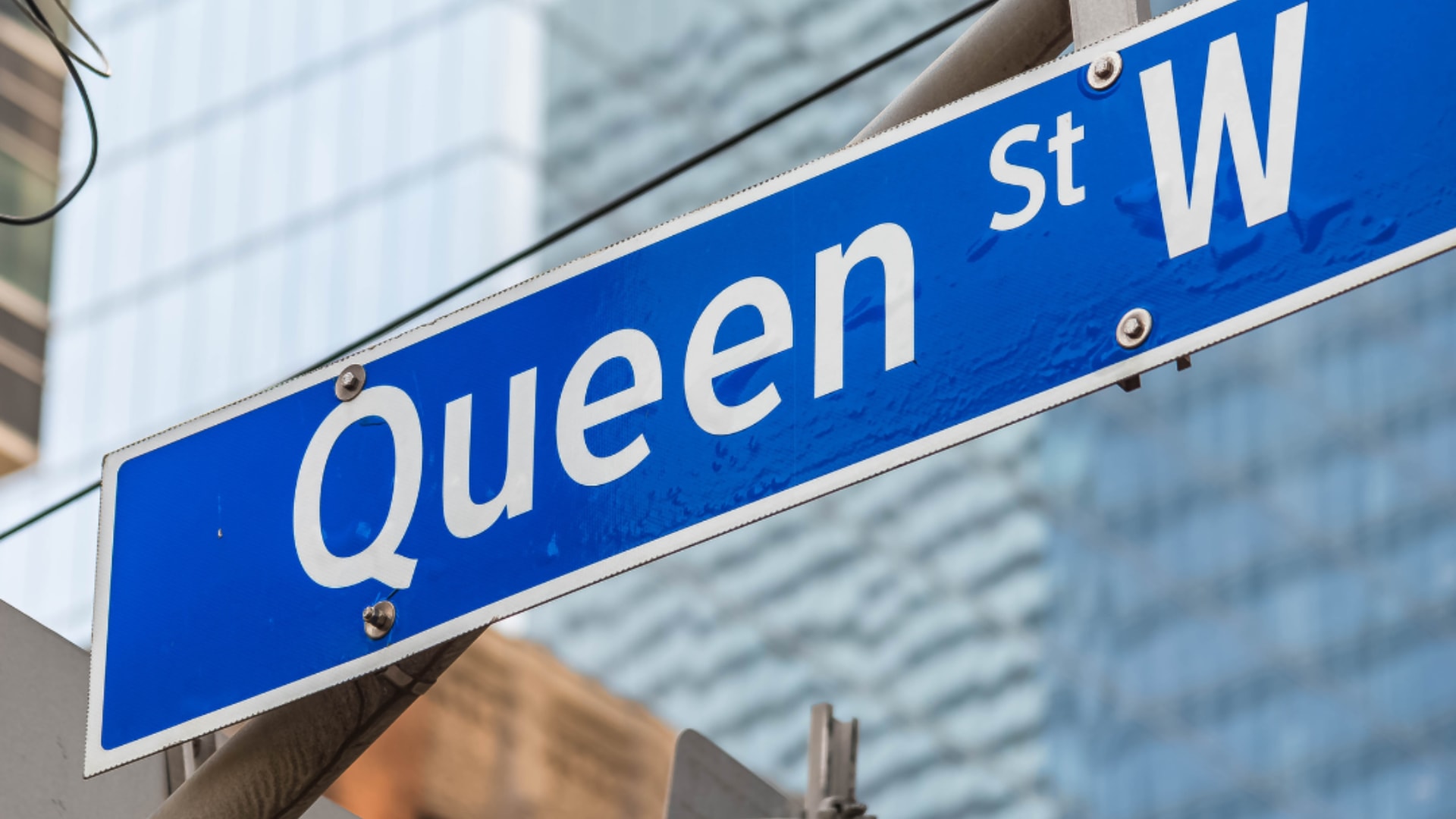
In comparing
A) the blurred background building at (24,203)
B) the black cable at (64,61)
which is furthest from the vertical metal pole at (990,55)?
the blurred background building at (24,203)

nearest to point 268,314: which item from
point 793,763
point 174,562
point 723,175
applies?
point 723,175

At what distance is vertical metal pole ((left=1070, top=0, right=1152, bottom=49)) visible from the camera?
7.46 ft

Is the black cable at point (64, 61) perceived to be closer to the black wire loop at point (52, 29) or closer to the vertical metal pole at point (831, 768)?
the black wire loop at point (52, 29)

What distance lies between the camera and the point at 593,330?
2383 mm

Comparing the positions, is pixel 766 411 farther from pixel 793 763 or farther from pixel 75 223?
pixel 75 223

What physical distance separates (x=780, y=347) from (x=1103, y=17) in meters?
0.44

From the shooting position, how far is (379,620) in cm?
233

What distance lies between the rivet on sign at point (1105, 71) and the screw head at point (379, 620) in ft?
2.73

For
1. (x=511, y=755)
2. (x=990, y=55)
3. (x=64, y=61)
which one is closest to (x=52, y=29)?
(x=64, y=61)

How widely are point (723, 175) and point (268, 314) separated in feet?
34.7

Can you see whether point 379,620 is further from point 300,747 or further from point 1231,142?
point 1231,142

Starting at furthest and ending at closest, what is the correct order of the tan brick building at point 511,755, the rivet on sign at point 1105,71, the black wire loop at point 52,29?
the tan brick building at point 511,755
the black wire loop at point 52,29
the rivet on sign at point 1105,71

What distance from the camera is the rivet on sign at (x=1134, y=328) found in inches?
81.7

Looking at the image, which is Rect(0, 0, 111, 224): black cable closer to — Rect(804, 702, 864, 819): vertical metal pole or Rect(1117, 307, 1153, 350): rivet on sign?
Rect(804, 702, 864, 819): vertical metal pole
